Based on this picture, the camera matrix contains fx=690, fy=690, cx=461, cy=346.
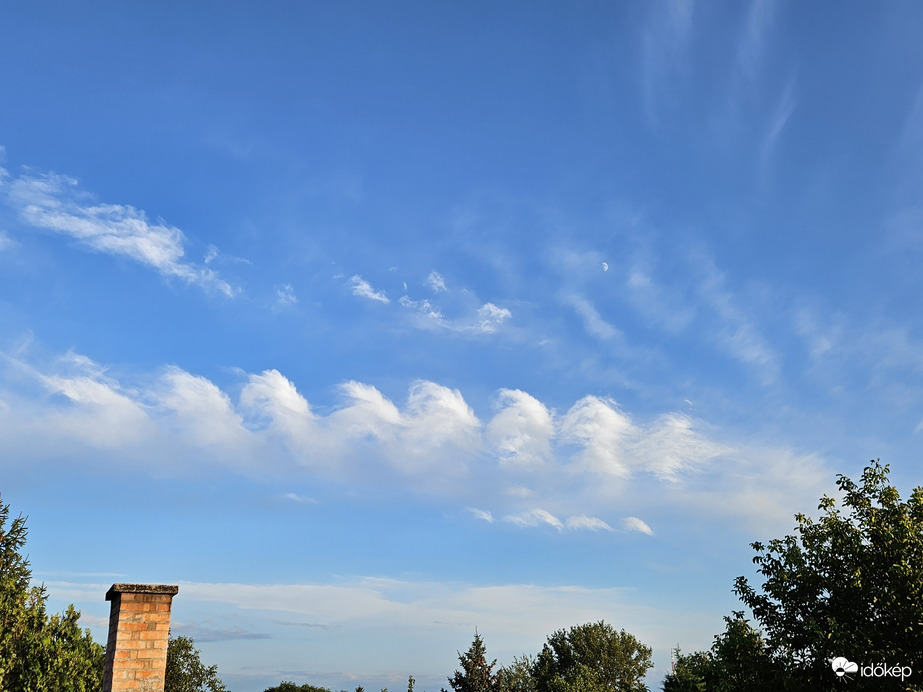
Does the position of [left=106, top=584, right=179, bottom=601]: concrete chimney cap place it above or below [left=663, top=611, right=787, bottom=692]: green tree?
above

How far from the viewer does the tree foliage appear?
60.3 feet

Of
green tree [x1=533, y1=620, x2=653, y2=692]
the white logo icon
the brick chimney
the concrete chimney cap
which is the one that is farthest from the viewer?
green tree [x1=533, y1=620, x2=653, y2=692]

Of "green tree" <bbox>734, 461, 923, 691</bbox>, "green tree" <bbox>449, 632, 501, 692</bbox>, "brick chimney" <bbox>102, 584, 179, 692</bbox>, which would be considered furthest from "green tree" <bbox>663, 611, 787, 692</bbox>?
"green tree" <bbox>449, 632, 501, 692</bbox>

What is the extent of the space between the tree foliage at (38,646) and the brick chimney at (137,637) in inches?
384

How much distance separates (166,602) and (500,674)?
59894 millimetres

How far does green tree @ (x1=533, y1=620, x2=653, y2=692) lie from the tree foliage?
2295 inches

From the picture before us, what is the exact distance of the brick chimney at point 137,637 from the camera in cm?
1088

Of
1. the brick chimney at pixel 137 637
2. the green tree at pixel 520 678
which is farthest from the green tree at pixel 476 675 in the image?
the brick chimney at pixel 137 637

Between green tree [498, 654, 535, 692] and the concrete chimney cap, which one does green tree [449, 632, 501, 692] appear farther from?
the concrete chimney cap

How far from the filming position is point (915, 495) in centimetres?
2066

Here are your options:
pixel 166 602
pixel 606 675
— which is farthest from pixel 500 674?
pixel 166 602

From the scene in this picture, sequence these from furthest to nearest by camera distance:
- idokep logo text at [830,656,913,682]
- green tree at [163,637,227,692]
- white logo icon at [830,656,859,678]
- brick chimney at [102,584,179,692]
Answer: green tree at [163,637,227,692] → white logo icon at [830,656,859,678] → idokep logo text at [830,656,913,682] → brick chimney at [102,584,179,692]

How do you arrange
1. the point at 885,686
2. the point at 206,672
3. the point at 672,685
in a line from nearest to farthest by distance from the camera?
1. the point at 885,686
2. the point at 206,672
3. the point at 672,685

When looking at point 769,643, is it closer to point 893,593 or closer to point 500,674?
point 893,593
